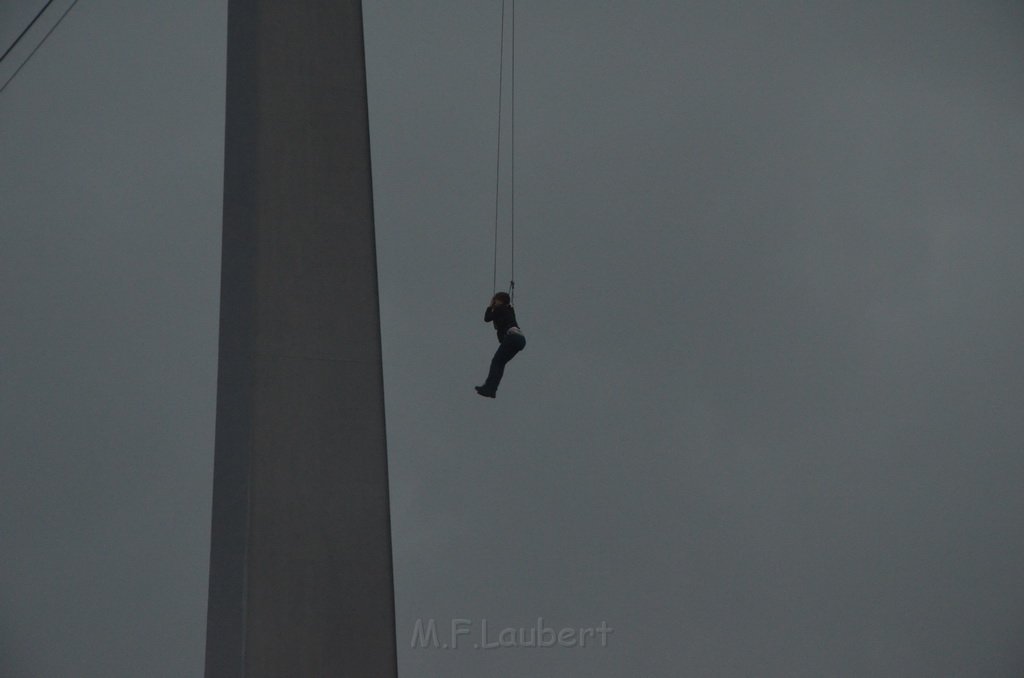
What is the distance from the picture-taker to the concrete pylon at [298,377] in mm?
6648

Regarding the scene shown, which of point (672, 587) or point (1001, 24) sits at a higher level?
point (1001, 24)

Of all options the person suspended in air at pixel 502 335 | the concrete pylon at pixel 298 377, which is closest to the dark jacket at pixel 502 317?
the person suspended in air at pixel 502 335

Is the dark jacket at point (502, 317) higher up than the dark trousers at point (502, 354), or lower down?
higher up

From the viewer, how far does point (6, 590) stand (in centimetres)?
3133

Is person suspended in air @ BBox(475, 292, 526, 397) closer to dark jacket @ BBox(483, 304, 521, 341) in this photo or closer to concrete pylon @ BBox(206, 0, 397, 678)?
dark jacket @ BBox(483, 304, 521, 341)

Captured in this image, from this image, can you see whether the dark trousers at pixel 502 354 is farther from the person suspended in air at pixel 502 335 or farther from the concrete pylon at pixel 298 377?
the concrete pylon at pixel 298 377

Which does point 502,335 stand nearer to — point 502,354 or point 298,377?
point 502,354

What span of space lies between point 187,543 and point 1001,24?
24.5m

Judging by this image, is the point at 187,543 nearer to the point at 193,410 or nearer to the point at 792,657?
the point at 193,410

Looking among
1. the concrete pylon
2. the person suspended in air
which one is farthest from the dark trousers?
the concrete pylon

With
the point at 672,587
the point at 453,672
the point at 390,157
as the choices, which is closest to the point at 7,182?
the point at 390,157

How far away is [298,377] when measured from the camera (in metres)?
6.96

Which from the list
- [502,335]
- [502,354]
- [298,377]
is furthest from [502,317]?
[298,377]

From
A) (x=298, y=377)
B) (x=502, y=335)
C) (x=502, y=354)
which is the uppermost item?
(x=502, y=335)
